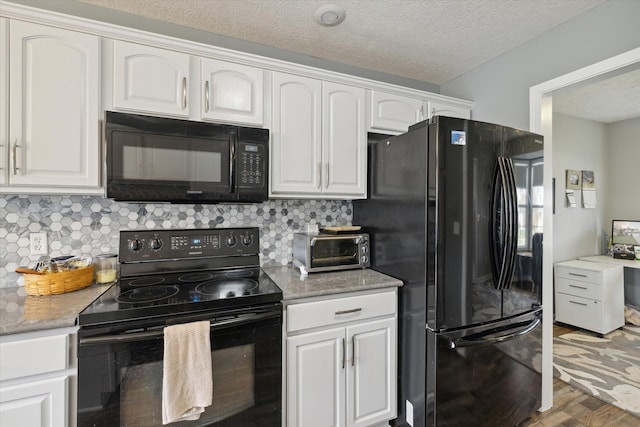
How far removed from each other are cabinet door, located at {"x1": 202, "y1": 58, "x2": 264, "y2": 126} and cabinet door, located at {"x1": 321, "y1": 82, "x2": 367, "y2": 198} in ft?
1.45

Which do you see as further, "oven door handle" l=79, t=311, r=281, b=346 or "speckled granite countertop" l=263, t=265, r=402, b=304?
"speckled granite countertop" l=263, t=265, r=402, b=304

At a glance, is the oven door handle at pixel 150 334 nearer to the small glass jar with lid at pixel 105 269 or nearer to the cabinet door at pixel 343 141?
the small glass jar with lid at pixel 105 269

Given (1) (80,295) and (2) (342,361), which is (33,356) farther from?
(2) (342,361)

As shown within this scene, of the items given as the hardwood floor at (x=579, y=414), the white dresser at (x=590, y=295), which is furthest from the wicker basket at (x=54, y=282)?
the white dresser at (x=590, y=295)

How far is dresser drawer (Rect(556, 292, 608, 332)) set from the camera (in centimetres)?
319

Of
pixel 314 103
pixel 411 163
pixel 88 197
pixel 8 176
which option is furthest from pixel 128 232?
pixel 411 163

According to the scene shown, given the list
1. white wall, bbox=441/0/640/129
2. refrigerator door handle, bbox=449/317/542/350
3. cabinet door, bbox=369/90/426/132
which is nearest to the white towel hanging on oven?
refrigerator door handle, bbox=449/317/542/350

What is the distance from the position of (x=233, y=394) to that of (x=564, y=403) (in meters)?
2.37

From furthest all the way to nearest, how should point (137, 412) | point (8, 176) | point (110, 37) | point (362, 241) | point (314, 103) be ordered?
point (362, 241), point (314, 103), point (110, 37), point (8, 176), point (137, 412)

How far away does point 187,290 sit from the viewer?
1524mm

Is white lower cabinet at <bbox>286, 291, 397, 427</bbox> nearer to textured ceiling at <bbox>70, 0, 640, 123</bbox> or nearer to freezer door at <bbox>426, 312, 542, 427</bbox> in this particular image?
freezer door at <bbox>426, 312, 542, 427</bbox>

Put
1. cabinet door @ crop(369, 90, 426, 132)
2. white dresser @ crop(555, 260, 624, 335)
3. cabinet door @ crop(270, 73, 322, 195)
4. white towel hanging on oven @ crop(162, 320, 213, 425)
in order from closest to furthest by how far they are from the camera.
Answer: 1. white towel hanging on oven @ crop(162, 320, 213, 425)
2. cabinet door @ crop(270, 73, 322, 195)
3. cabinet door @ crop(369, 90, 426, 132)
4. white dresser @ crop(555, 260, 624, 335)

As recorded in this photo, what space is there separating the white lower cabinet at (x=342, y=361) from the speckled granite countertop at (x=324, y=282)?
0.21 ft

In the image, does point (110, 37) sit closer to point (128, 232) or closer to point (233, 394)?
point (128, 232)
